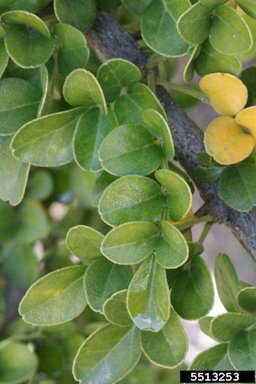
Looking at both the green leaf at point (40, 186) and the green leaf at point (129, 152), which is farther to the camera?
the green leaf at point (40, 186)

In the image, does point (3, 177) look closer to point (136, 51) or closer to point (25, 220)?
point (136, 51)

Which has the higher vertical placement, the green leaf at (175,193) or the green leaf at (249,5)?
the green leaf at (249,5)

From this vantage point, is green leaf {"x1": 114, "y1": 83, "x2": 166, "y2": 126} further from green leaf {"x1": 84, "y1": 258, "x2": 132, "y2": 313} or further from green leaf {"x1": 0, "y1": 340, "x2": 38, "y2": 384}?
green leaf {"x1": 0, "y1": 340, "x2": 38, "y2": 384}

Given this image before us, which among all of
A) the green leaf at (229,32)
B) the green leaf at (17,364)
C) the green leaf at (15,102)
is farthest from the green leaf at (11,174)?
the green leaf at (17,364)

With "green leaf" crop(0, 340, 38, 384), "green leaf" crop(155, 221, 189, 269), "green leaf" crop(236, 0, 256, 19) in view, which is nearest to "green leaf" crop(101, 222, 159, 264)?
"green leaf" crop(155, 221, 189, 269)

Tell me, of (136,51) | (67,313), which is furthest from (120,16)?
(67,313)

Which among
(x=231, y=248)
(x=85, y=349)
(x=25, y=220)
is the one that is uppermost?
(x=85, y=349)

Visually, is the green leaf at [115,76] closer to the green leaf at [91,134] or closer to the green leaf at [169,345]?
the green leaf at [91,134]
